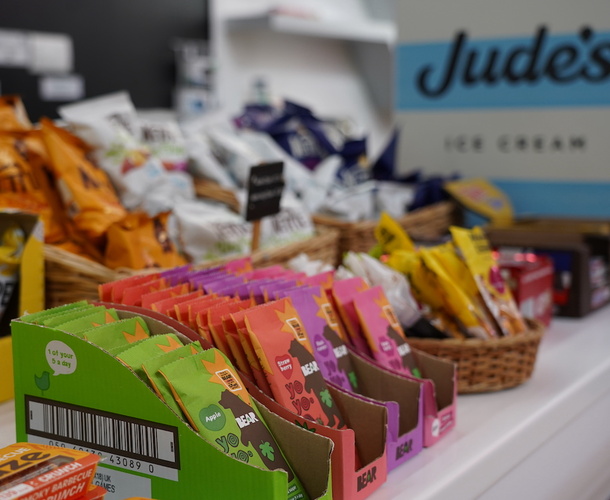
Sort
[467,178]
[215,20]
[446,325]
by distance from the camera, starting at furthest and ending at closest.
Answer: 1. [215,20]
2. [467,178]
3. [446,325]

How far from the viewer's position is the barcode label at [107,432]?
0.89 m

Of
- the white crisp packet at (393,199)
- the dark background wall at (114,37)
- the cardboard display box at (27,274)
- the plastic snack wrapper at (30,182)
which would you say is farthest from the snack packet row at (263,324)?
the dark background wall at (114,37)

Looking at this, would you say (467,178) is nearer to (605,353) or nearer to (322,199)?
(322,199)

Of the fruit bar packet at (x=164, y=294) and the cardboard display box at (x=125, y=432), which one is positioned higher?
the fruit bar packet at (x=164, y=294)

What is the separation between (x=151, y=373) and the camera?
0.90 metres

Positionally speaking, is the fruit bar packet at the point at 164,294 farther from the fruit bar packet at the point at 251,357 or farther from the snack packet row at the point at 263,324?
the fruit bar packet at the point at 251,357

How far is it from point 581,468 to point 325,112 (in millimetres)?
4856

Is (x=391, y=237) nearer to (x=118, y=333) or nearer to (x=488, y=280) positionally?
(x=488, y=280)

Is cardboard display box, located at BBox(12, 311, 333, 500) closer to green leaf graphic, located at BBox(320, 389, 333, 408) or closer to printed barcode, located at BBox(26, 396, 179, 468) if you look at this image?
printed barcode, located at BBox(26, 396, 179, 468)

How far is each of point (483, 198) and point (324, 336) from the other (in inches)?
61.9

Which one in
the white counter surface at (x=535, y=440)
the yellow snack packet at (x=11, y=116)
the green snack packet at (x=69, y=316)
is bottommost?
the white counter surface at (x=535, y=440)

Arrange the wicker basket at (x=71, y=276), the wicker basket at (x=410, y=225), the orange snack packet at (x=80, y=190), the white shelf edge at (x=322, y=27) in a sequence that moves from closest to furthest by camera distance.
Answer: the wicker basket at (x=71, y=276) < the orange snack packet at (x=80, y=190) < the wicker basket at (x=410, y=225) < the white shelf edge at (x=322, y=27)

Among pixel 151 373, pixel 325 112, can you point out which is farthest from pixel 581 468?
pixel 325 112

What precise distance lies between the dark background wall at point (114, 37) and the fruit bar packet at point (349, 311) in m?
2.92
